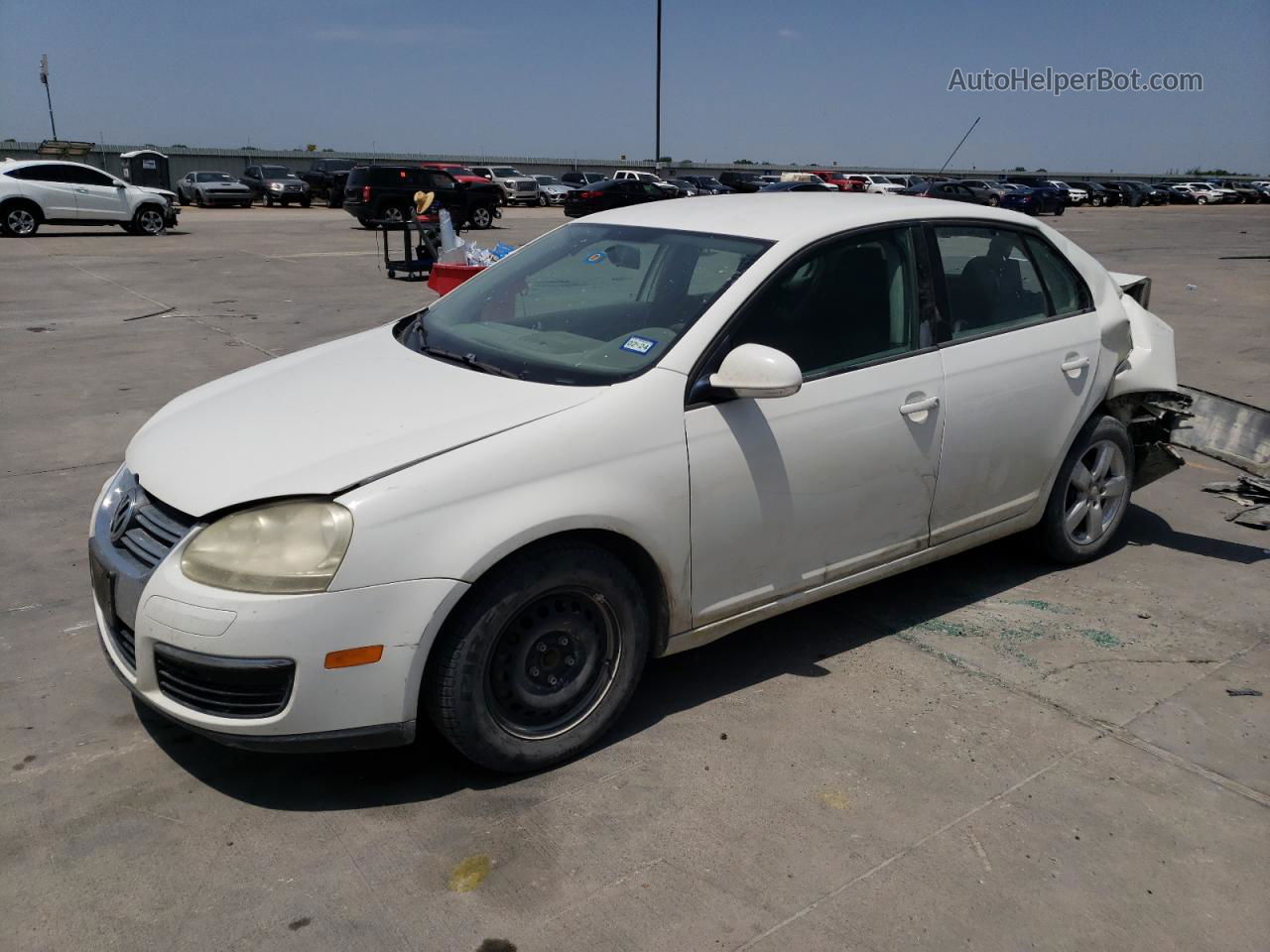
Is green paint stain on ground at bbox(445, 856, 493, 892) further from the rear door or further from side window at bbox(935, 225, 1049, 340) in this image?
side window at bbox(935, 225, 1049, 340)

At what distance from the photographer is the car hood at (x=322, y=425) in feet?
9.41

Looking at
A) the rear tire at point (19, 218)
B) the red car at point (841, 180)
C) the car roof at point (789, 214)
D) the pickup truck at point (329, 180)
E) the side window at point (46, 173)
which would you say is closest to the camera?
the car roof at point (789, 214)

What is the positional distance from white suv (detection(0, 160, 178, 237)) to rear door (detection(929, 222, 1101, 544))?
23.0m

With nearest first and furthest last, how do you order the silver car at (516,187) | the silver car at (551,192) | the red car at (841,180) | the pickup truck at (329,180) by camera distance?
the pickup truck at (329,180) < the red car at (841,180) < the silver car at (516,187) < the silver car at (551,192)

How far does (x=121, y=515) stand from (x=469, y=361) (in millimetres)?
1178

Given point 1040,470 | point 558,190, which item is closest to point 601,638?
point 1040,470

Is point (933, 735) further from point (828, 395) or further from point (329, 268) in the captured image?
point (329, 268)

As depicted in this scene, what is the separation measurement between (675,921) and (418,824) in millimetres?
798

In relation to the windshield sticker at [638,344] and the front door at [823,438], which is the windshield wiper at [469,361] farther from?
the front door at [823,438]

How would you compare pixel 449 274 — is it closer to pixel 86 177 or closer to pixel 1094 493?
pixel 1094 493

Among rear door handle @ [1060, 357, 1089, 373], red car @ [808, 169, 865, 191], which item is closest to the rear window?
red car @ [808, 169, 865, 191]

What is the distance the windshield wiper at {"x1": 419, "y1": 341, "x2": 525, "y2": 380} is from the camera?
339 cm

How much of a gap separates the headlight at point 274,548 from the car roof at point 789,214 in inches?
71.4

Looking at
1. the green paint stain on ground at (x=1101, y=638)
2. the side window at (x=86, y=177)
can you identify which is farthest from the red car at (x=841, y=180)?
the green paint stain on ground at (x=1101, y=638)
